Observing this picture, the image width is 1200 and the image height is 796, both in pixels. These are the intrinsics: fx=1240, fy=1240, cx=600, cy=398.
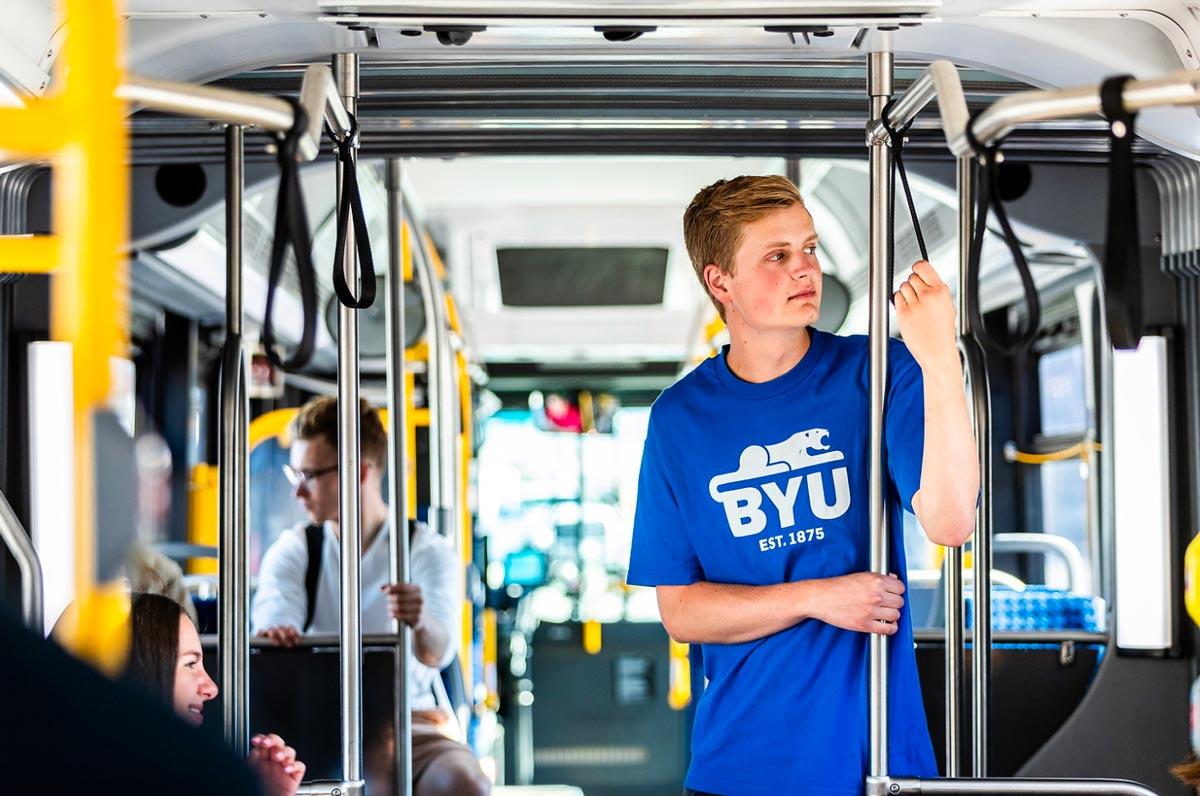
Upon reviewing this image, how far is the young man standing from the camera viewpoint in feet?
6.64

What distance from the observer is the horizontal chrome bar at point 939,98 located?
1.83m

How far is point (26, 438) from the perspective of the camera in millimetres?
3416

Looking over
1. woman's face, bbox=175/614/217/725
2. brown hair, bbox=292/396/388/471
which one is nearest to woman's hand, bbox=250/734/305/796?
woman's face, bbox=175/614/217/725

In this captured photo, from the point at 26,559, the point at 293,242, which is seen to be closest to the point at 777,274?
the point at 293,242

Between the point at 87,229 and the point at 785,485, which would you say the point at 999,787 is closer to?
the point at 785,485

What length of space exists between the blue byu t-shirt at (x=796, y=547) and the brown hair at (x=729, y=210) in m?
0.22

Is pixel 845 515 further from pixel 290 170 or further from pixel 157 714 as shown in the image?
pixel 157 714

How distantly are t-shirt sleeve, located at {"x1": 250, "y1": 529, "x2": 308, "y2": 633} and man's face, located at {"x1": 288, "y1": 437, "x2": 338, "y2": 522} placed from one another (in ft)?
0.43

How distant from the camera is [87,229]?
1119mm

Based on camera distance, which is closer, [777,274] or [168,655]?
[777,274]

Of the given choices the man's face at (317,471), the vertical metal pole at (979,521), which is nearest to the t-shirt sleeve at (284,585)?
the man's face at (317,471)

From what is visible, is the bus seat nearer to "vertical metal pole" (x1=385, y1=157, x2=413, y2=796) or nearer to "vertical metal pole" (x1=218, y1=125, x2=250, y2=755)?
"vertical metal pole" (x1=385, y1=157, x2=413, y2=796)

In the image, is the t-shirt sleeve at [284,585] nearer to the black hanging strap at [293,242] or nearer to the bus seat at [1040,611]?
the bus seat at [1040,611]

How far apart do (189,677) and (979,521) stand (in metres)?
1.68
